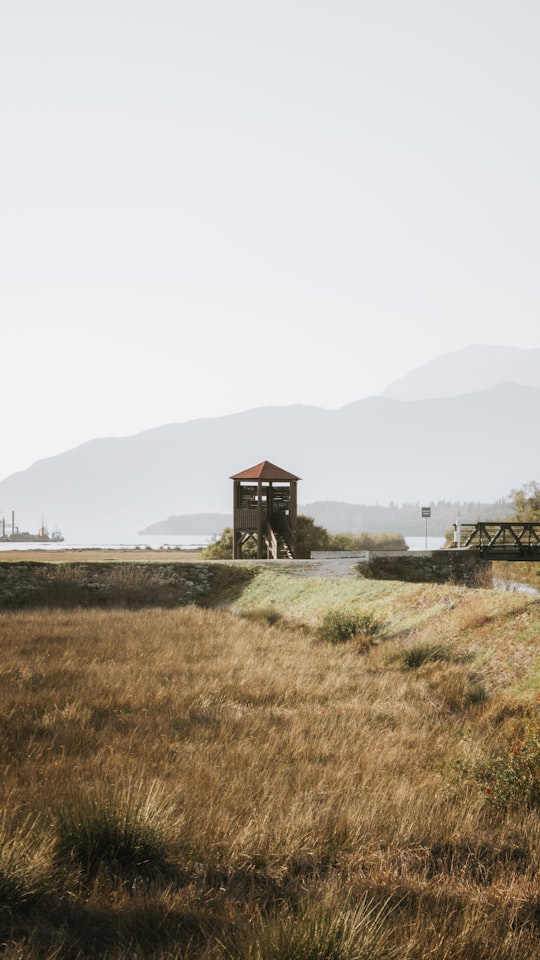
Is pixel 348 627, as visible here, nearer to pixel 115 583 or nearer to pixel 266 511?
pixel 115 583

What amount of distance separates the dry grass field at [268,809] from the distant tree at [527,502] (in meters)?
46.6

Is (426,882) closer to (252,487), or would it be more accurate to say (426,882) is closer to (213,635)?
(213,635)

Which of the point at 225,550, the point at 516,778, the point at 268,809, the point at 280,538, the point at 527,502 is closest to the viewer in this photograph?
the point at 268,809

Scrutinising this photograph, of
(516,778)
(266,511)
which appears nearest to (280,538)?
(266,511)

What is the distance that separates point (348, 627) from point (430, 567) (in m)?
15.9

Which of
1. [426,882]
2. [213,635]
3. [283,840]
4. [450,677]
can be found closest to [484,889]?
[426,882]

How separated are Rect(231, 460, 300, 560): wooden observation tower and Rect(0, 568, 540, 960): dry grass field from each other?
986 inches

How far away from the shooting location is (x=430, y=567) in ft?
96.2

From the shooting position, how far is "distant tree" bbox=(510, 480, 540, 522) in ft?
180

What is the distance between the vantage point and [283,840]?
4535 mm

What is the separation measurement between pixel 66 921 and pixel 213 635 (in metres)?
10.4

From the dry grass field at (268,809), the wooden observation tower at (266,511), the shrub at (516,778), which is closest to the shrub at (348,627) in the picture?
the dry grass field at (268,809)

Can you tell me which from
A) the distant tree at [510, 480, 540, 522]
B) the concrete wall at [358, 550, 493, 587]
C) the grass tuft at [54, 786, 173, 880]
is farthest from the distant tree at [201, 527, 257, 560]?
the grass tuft at [54, 786, 173, 880]

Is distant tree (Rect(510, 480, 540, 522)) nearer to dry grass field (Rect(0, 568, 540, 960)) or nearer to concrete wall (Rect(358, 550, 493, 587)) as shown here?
concrete wall (Rect(358, 550, 493, 587))
